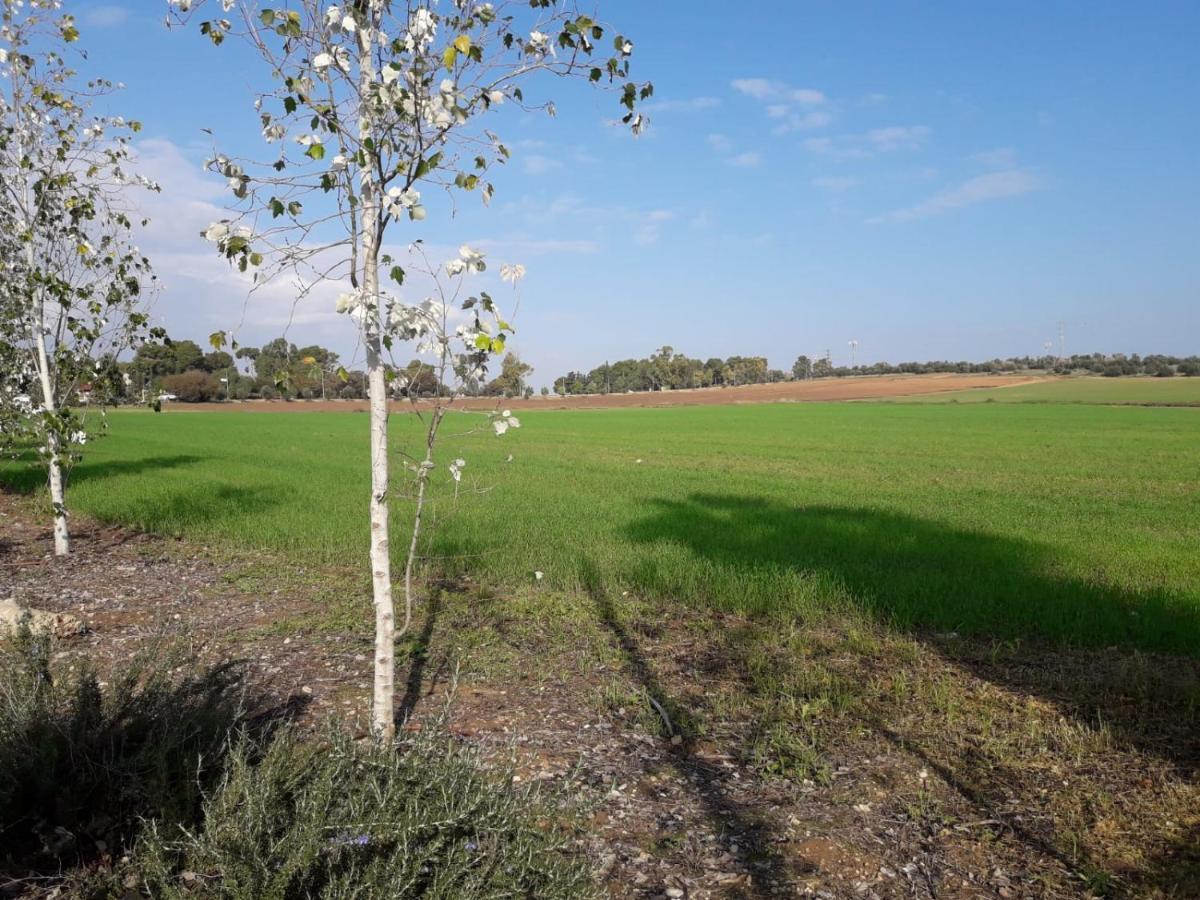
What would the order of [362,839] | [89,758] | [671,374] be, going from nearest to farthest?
[362,839]
[89,758]
[671,374]

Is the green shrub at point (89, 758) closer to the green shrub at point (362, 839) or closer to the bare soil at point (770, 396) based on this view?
the green shrub at point (362, 839)

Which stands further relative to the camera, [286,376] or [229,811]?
[286,376]

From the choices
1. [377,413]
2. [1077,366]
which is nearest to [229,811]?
[377,413]

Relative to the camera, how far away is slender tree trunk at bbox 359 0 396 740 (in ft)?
13.0

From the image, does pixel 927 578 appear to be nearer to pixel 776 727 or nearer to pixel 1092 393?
pixel 776 727

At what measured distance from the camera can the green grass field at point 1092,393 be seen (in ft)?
233

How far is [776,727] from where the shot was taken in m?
5.50

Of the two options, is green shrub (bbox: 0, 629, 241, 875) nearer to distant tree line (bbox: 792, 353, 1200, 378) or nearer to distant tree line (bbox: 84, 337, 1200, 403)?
distant tree line (bbox: 84, 337, 1200, 403)

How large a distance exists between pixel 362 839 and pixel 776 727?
11.6 feet

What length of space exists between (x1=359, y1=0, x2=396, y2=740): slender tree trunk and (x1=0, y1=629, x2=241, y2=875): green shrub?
832 millimetres

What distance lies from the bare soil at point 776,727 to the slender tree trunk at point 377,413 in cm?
47

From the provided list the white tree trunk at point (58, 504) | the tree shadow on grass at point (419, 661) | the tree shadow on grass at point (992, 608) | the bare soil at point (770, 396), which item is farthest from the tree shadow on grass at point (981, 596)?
the bare soil at point (770, 396)

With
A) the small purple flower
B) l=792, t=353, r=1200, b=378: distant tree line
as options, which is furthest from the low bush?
l=792, t=353, r=1200, b=378: distant tree line

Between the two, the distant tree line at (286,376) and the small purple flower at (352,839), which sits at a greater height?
the distant tree line at (286,376)
